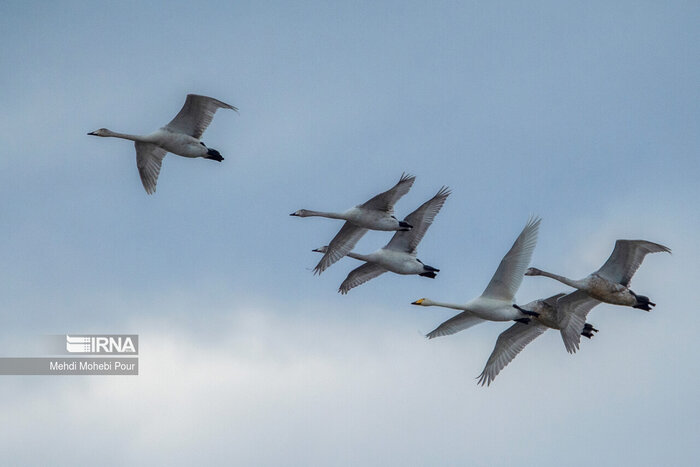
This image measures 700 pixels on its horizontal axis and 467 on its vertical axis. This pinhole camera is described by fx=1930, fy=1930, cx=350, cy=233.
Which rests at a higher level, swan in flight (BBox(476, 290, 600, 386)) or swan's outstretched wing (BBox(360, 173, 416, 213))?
swan's outstretched wing (BBox(360, 173, 416, 213))

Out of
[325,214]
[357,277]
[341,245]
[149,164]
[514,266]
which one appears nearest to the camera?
[514,266]

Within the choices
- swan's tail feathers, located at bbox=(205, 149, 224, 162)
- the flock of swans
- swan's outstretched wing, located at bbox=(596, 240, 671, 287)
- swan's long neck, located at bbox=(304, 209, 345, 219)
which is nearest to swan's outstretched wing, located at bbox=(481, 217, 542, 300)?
the flock of swans

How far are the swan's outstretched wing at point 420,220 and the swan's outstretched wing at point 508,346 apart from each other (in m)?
4.22

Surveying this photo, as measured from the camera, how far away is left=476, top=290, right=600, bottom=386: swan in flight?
200ft

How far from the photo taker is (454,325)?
2464 inches

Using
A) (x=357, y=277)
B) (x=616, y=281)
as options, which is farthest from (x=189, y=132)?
(x=616, y=281)

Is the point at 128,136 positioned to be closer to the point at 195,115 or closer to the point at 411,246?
the point at 195,115

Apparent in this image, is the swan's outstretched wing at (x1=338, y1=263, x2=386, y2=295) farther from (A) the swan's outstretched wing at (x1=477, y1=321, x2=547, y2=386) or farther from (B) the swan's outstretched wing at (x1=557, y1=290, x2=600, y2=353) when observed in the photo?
(B) the swan's outstretched wing at (x1=557, y1=290, x2=600, y2=353)

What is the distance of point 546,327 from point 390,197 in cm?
677

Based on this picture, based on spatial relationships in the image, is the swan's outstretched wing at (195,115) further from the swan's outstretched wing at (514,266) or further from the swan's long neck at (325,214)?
the swan's outstretched wing at (514,266)

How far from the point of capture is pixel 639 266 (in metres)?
59.7

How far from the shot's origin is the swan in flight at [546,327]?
2400 inches

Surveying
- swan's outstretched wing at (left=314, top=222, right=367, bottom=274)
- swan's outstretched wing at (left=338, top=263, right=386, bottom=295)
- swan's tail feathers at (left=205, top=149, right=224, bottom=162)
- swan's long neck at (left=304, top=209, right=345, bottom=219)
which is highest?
Answer: swan's tail feathers at (left=205, top=149, right=224, bottom=162)

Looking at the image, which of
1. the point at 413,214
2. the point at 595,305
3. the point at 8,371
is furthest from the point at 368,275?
the point at 8,371
